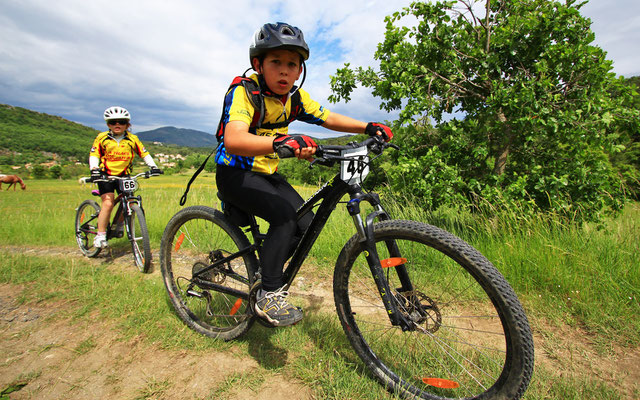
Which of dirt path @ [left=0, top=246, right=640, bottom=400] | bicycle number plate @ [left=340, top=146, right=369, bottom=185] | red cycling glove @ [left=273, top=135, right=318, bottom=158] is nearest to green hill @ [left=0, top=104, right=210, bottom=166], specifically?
dirt path @ [left=0, top=246, right=640, bottom=400]

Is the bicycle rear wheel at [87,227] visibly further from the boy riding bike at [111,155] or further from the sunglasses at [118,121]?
the sunglasses at [118,121]

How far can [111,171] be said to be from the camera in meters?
5.28

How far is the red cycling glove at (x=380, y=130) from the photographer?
2.26 metres

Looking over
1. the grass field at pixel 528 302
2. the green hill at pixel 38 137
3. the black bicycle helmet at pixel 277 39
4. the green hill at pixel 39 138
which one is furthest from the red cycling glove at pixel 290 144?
the green hill at pixel 38 137

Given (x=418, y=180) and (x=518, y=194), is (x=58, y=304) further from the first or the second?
(x=518, y=194)

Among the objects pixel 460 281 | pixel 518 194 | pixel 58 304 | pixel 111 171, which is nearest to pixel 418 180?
pixel 518 194

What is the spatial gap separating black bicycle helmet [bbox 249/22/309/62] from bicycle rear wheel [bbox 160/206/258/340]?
148 centimetres

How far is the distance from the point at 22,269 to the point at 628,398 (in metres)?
6.87

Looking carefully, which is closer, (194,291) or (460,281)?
(460,281)

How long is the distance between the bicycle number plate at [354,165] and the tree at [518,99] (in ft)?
9.29

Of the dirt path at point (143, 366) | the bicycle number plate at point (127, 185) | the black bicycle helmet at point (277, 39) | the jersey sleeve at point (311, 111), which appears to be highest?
the black bicycle helmet at point (277, 39)

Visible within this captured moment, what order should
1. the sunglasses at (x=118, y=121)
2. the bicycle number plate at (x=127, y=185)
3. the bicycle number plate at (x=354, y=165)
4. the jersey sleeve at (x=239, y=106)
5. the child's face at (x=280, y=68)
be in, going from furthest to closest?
the sunglasses at (x=118, y=121) < the bicycle number plate at (x=127, y=185) < the child's face at (x=280, y=68) < the jersey sleeve at (x=239, y=106) < the bicycle number plate at (x=354, y=165)

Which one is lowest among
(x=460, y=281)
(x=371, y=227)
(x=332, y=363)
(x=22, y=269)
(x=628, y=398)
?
(x=22, y=269)

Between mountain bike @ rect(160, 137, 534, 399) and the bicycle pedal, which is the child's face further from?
the bicycle pedal
